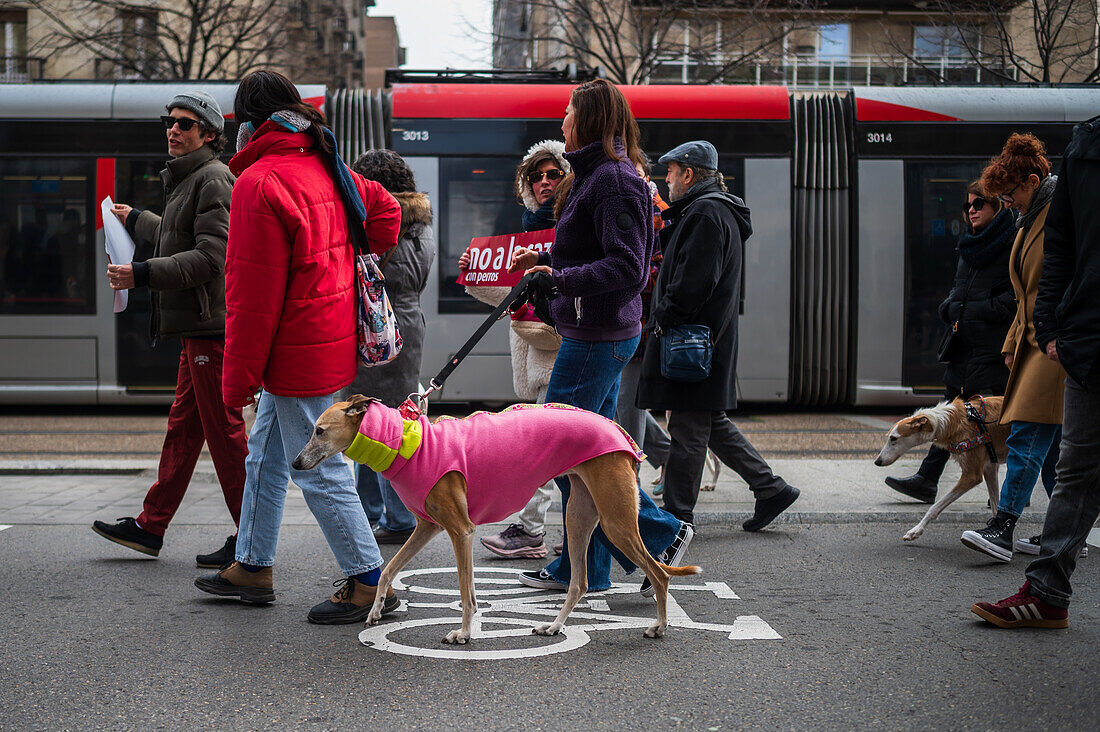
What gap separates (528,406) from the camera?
3.94 meters

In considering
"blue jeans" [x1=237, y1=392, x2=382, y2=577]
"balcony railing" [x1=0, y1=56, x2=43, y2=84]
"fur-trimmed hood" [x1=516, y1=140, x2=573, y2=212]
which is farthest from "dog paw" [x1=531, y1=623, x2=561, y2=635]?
"balcony railing" [x1=0, y1=56, x2=43, y2=84]

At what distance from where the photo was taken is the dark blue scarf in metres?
5.92

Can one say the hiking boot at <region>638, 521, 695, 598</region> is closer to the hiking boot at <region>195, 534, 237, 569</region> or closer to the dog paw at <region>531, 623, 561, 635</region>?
the dog paw at <region>531, 623, 561, 635</region>

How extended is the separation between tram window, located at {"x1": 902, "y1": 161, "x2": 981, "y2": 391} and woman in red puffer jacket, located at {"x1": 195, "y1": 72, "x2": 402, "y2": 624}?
27.6ft

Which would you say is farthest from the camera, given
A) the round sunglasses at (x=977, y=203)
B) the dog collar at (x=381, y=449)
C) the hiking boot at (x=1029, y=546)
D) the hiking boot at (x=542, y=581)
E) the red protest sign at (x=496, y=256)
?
the round sunglasses at (x=977, y=203)

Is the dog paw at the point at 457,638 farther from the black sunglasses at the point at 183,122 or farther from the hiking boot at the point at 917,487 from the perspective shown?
the hiking boot at the point at 917,487

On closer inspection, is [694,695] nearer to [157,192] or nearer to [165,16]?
[157,192]

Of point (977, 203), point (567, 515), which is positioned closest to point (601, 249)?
point (567, 515)

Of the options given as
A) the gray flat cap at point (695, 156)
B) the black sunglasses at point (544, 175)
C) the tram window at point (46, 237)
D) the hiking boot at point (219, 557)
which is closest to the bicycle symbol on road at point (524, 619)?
the hiking boot at point (219, 557)

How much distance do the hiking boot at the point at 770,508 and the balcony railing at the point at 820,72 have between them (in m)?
16.1

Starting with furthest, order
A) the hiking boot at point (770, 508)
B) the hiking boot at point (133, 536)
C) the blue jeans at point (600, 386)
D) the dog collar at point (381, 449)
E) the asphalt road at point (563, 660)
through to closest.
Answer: the hiking boot at point (770, 508) < the hiking boot at point (133, 536) < the blue jeans at point (600, 386) < the dog collar at point (381, 449) < the asphalt road at point (563, 660)

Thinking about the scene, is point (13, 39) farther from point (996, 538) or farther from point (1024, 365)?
point (996, 538)

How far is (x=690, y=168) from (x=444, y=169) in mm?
5966

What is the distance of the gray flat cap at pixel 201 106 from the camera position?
4.91 m
